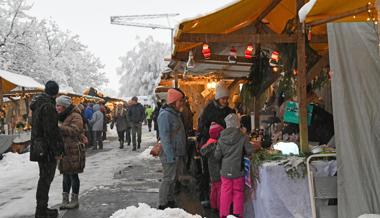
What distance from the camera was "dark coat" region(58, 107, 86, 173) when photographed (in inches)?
297

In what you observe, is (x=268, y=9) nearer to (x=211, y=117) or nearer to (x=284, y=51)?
(x=284, y=51)

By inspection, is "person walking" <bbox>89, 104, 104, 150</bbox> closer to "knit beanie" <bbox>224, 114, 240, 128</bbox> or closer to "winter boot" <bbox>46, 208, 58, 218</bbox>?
"winter boot" <bbox>46, 208, 58, 218</bbox>

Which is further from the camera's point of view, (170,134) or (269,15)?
(269,15)

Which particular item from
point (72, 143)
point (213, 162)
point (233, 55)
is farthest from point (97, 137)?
point (213, 162)

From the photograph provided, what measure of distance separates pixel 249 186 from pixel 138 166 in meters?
7.83

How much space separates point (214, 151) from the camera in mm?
6949

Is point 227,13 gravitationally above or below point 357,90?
above

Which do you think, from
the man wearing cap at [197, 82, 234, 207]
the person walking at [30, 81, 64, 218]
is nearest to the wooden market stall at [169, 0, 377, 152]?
the man wearing cap at [197, 82, 234, 207]

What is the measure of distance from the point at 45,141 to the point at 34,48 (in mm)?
31617

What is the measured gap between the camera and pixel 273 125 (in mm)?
8641

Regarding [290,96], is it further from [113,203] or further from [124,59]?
[124,59]

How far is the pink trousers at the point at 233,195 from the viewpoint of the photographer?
6.37m

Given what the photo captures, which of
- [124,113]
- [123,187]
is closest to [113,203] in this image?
[123,187]

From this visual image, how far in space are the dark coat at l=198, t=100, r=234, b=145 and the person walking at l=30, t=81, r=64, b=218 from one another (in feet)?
8.36
